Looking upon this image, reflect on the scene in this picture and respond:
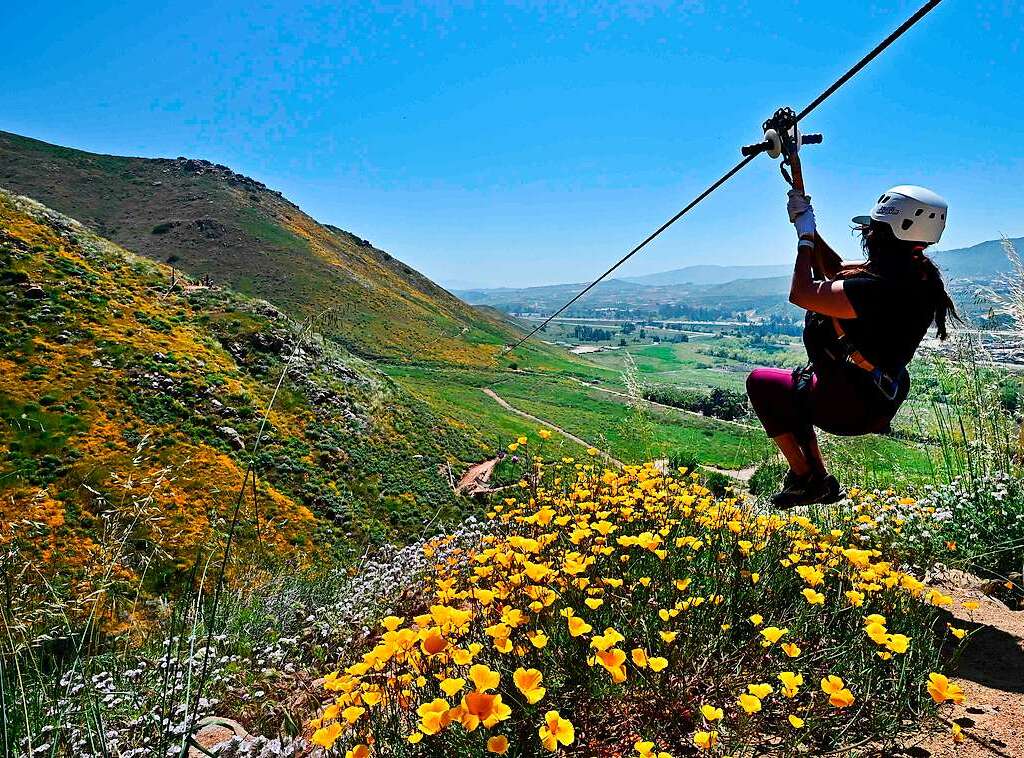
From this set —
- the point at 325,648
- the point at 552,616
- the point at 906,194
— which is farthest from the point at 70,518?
the point at 906,194

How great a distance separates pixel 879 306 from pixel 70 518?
51.4 feet

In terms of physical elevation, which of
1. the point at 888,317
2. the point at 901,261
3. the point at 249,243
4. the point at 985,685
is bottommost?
the point at 985,685

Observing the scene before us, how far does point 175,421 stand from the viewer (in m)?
17.3

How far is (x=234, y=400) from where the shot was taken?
19.3 m

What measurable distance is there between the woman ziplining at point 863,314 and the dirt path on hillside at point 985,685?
1.43 metres

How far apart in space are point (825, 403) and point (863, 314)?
2.26ft

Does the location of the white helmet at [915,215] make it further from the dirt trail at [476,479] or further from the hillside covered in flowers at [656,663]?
the dirt trail at [476,479]

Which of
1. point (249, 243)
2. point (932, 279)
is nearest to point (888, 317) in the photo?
point (932, 279)

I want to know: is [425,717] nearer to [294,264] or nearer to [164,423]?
[164,423]

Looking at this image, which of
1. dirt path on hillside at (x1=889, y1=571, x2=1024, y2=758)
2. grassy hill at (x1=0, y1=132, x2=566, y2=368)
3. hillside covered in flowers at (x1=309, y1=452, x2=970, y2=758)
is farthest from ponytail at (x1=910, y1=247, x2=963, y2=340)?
grassy hill at (x1=0, y1=132, x2=566, y2=368)

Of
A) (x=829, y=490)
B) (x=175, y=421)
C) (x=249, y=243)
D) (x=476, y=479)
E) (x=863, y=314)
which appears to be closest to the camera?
(x=863, y=314)

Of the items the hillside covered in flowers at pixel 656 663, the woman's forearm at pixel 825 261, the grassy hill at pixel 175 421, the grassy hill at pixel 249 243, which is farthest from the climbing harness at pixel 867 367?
the grassy hill at pixel 249 243

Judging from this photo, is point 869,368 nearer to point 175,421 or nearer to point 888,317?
point 888,317

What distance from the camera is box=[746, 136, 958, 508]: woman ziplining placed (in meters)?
3.34
